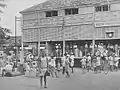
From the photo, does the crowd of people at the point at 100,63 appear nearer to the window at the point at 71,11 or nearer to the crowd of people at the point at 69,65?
the crowd of people at the point at 69,65

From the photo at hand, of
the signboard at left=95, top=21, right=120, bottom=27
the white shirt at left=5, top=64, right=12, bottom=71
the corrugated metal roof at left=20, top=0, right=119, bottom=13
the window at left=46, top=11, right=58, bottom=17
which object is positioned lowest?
the white shirt at left=5, top=64, right=12, bottom=71

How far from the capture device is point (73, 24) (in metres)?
28.4

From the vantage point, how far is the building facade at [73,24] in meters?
26.1

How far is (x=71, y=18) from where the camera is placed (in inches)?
1142

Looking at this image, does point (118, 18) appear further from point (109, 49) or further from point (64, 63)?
point (64, 63)

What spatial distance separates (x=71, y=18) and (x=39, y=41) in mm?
4868

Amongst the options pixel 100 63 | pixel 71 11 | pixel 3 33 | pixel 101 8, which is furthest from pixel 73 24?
pixel 3 33

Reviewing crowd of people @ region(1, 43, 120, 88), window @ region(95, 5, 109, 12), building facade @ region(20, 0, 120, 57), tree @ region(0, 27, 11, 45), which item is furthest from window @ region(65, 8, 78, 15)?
tree @ region(0, 27, 11, 45)

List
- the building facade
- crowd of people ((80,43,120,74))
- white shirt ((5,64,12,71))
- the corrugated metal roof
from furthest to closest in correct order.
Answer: the corrugated metal roof
the building facade
crowd of people ((80,43,120,74))
white shirt ((5,64,12,71))

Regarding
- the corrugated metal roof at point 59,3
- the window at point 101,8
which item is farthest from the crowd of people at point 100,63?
the corrugated metal roof at point 59,3

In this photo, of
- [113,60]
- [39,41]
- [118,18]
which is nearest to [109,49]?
[118,18]

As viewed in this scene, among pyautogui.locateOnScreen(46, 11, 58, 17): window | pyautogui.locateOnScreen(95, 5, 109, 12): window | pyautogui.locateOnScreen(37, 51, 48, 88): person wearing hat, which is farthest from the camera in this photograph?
pyautogui.locateOnScreen(46, 11, 58, 17): window

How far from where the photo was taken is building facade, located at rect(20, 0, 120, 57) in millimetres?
26078

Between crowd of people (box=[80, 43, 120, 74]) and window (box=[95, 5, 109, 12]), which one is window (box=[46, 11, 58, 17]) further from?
crowd of people (box=[80, 43, 120, 74])
